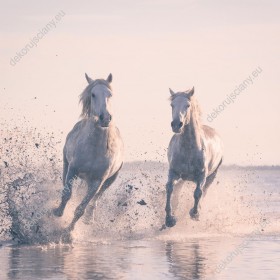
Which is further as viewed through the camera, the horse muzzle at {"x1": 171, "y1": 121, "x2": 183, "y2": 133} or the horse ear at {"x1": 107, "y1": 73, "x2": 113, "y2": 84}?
the horse muzzle at {"x1": 171, "y1": 121, "x2": 183, "y2": 133}

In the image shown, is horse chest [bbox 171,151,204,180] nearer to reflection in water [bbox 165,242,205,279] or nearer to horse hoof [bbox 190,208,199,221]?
horse hoof [bbox 190,208,199,221]

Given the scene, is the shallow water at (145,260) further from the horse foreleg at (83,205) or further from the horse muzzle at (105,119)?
the horse muzzle at (105,119)

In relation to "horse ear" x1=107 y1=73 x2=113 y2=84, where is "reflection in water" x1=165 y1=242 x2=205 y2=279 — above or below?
below

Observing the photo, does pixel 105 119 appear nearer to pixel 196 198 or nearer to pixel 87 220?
pixel 87 220

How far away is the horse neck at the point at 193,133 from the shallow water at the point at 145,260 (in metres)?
1.99

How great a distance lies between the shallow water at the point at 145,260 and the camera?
12547mm

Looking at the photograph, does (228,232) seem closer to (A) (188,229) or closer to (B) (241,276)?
(A) (188,229)

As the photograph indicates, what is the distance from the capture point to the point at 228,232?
19312 mm

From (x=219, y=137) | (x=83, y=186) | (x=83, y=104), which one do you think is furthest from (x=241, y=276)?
(x=219, y=137)

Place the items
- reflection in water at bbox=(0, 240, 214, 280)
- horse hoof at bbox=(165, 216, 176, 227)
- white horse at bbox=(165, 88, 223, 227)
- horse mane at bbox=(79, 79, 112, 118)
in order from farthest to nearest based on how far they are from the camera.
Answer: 1. horse hoof at bbox=(165, 216, 176, 227)
2. white horse at bbox=(165, 88, 223, 227)
3. horse mane at bbox=(79, 79, 112, 118)
4. reflection in water at bbox=(0, 240, 214, 280)

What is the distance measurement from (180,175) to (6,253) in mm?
4722

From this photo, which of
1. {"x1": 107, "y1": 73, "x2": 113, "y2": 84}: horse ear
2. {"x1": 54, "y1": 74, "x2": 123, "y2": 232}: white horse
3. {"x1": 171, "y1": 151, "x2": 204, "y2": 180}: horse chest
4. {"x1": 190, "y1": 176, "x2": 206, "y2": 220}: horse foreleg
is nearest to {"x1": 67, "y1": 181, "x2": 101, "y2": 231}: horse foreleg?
{"x1": 54, "y1": 74, "x2": 123, "y2": 232}: white horse

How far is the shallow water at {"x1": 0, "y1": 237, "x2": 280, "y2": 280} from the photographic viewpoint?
12.5 meters

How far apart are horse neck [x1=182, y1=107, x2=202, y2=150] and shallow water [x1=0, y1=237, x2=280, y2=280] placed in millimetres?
1989
